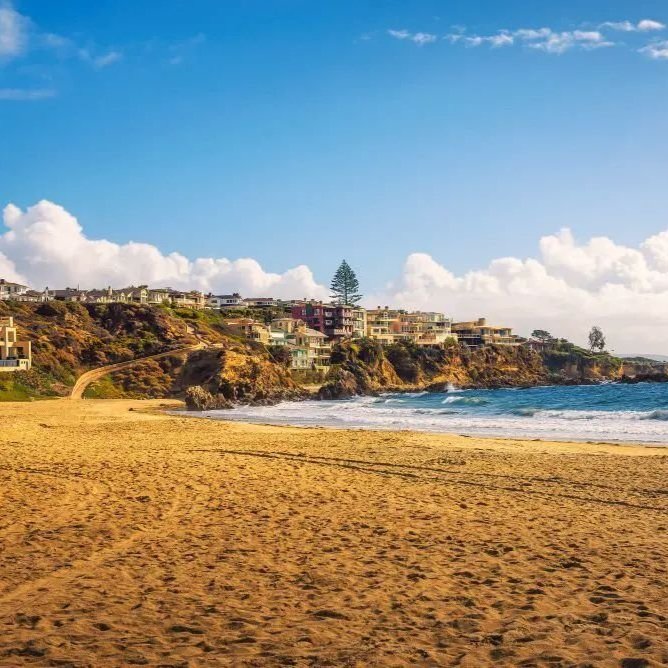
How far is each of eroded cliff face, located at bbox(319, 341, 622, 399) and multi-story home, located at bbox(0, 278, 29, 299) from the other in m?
64.3

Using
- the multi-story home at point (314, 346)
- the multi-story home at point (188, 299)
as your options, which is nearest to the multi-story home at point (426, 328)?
the multi-story home at point (314, 346)

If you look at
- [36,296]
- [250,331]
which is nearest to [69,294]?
[36,296]

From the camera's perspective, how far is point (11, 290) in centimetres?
12862

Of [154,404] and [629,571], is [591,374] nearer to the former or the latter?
[154,404]

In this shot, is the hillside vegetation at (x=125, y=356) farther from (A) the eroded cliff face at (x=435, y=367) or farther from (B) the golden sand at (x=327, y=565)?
(B) the golden sand at (x=327, y=565)

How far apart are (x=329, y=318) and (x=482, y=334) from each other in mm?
42516

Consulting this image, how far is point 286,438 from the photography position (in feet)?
97.1

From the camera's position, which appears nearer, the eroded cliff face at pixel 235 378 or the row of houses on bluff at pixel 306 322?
the eroded cliff face at pixel 235 378

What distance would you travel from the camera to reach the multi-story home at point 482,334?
518ft

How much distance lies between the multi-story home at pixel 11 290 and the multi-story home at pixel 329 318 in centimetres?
5695

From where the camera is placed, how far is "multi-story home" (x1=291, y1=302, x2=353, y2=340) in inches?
5507

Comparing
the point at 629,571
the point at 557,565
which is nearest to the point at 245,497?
the point at 557,565

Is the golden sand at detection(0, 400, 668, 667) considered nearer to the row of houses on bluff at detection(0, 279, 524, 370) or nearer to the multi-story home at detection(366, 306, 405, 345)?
the row of houses on bluff at detection(0, 279, 524, 370)

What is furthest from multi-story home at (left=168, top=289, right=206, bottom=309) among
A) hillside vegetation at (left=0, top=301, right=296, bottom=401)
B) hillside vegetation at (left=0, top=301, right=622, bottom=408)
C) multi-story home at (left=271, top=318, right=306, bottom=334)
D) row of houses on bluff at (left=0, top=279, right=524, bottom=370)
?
hillside vegetation at (left=0, top=301, right=296, bottom=401)
